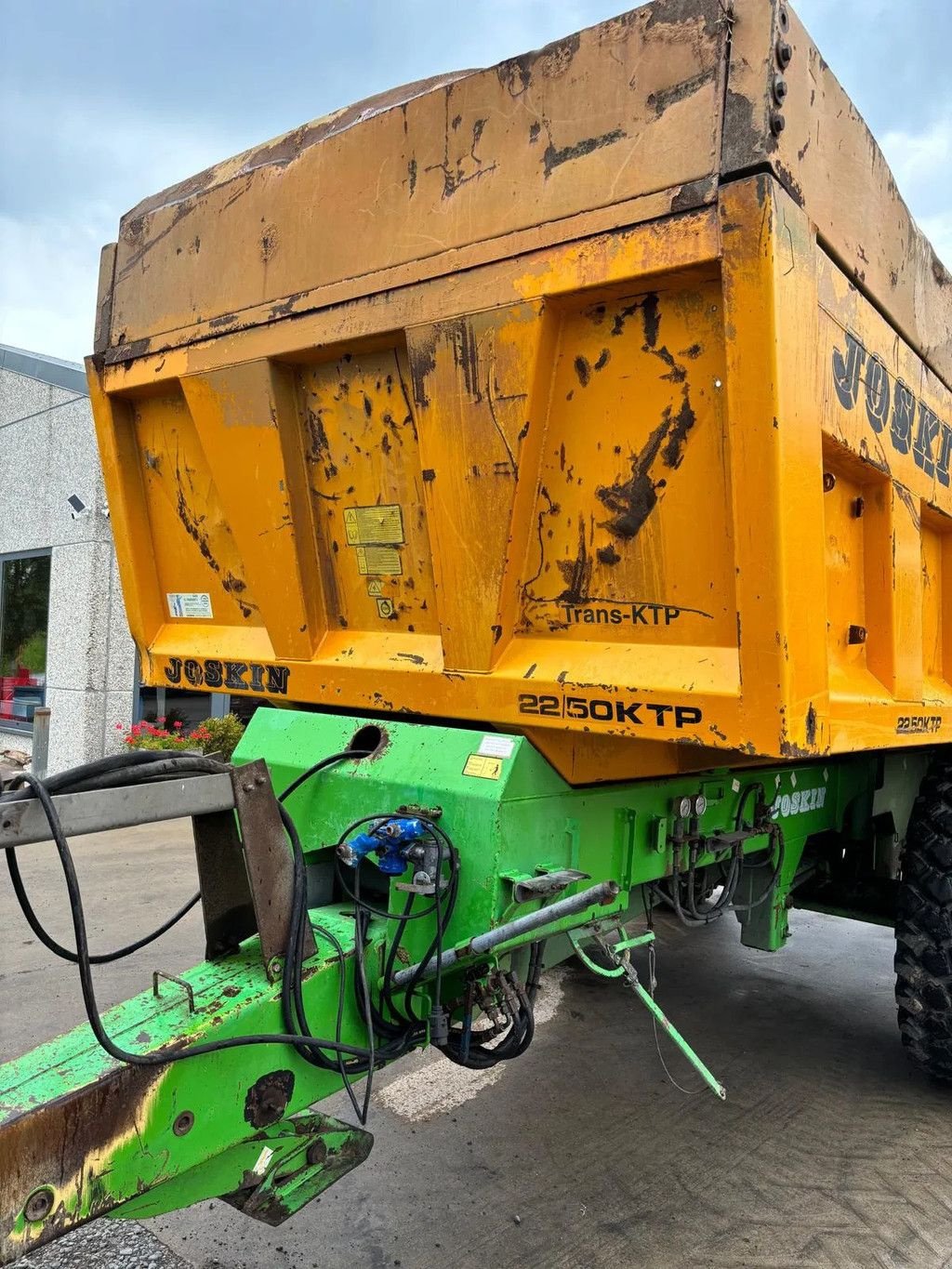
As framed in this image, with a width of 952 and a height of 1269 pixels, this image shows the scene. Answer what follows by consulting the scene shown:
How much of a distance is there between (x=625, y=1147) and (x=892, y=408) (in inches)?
101

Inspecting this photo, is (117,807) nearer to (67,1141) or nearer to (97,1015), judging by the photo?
(97,1015)

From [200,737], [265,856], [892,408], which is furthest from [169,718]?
[892,408]

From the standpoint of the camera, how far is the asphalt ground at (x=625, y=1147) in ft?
8.39

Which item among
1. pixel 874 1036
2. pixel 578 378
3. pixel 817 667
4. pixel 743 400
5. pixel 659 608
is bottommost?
pixel 874 1036

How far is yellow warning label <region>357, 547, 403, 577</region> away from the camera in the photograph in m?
2.59

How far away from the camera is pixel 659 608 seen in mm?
2164

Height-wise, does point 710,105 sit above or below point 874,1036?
above

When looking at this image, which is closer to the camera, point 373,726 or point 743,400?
point 743,400

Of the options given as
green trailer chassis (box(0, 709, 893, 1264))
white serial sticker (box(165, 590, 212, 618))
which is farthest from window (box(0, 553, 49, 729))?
green trailer chassis (box(0, 709, 893, 1264))

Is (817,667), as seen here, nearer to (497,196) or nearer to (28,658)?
(497,196)

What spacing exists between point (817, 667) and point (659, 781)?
0.72 m

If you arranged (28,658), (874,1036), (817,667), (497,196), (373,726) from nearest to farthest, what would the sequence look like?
(817,667) < (497,196) < (373,726) < (874,1036) < (28,658)

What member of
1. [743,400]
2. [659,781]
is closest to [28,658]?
[659,781]

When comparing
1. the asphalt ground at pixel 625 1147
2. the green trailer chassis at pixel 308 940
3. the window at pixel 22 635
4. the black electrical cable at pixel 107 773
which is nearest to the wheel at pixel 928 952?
the asphalt ground at pixel 625 1147
